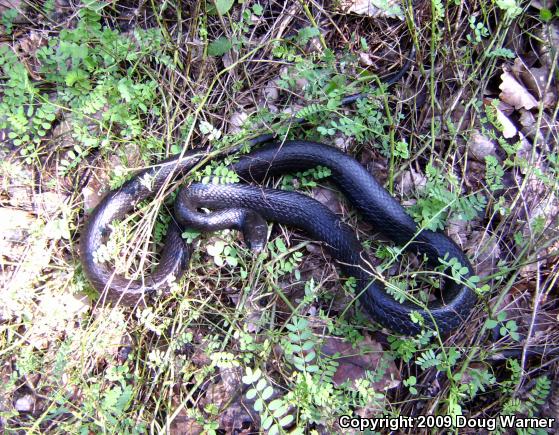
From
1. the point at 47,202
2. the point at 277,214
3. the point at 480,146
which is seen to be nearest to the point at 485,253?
the point at 480,146

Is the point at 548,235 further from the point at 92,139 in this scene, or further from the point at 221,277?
the point at 92,139

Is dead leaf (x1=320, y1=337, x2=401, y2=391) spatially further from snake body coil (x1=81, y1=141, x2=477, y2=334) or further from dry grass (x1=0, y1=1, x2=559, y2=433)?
snake body coil (x1=81, y1=141, x2=477, y2=334)

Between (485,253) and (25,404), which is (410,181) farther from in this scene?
(25,404)

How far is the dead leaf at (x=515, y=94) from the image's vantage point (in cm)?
440

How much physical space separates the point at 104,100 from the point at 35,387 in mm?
2693

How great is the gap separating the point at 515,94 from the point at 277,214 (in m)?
2.67

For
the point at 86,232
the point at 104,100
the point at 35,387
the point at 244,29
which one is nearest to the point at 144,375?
the point at 35,387

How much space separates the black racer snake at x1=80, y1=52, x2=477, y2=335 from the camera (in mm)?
3973

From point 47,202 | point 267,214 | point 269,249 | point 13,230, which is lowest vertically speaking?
point 13,230

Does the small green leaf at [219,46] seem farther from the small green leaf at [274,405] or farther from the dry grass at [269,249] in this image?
the small green leaf at [274,405]

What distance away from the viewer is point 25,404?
13.1 feet

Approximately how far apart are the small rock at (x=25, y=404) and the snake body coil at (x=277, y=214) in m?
1.15

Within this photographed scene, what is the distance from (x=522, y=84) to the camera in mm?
4480

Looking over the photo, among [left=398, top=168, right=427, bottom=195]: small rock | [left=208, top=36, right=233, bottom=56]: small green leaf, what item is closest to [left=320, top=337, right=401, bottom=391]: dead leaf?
[left=398, top=168, right=427, bottom=195]: small rock
